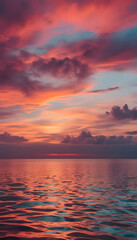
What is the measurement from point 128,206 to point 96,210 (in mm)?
3608

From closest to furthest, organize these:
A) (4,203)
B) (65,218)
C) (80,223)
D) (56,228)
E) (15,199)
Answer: (56,228), (80,223), (65,218), (4,203), (15,199)

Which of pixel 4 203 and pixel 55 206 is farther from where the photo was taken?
pixel 4 203

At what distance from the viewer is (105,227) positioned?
50.2ft

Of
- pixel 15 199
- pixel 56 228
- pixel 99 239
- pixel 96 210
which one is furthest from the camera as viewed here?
pixel 15 199

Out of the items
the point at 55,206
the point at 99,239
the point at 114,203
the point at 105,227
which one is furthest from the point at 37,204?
the point at 99,239

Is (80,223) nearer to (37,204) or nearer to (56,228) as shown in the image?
(56,228)

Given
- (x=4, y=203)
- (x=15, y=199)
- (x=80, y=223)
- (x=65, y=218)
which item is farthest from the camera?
(x=15, y=199)

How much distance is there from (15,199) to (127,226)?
13.7 meters

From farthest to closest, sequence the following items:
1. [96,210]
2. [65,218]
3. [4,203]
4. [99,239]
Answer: [4,203]
[96,210]
[65,218]
[99,239]

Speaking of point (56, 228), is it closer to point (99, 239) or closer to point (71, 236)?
point (71, 236)

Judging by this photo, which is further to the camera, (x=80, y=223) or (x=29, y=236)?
(x=80, y=223)

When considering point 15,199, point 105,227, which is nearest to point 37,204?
point 15,199

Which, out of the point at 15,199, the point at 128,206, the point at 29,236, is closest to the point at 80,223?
the point at 29,236

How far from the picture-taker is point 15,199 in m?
25.7
